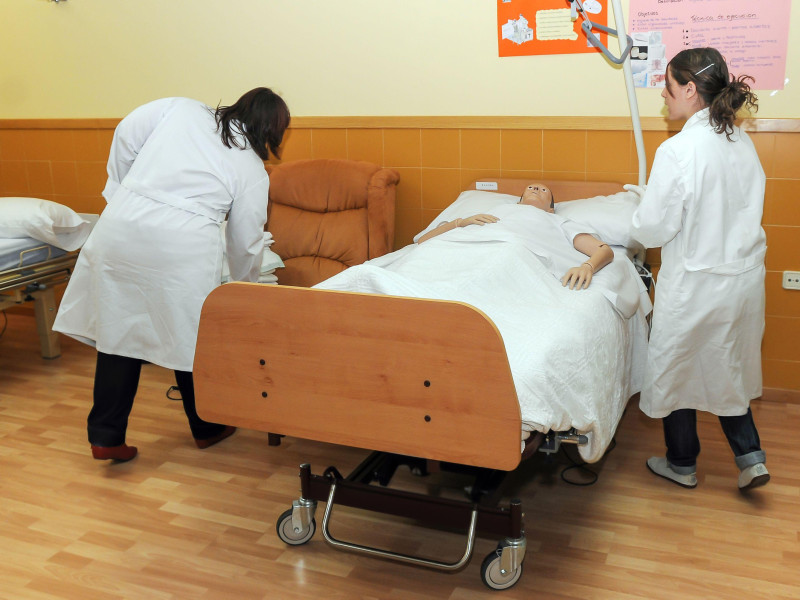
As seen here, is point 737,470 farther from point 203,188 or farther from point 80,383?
point 80,383

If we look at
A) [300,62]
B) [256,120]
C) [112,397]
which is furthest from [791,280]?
[112,397]

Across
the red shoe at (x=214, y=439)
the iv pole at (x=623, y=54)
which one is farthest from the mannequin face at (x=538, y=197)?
the red shoe at (x=214, y=439)

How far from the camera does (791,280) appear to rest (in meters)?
3.21

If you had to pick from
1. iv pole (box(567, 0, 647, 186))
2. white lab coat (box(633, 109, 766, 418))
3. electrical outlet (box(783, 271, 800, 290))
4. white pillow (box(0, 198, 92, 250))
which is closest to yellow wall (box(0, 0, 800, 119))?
iv pole (box(567, 0, 647, 186))

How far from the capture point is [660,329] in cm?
249

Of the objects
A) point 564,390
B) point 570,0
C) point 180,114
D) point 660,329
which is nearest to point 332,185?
point 180,114

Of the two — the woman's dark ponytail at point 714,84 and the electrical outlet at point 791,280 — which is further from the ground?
the woman's dark ponytail at point 714,84

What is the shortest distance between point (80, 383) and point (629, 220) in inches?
98.3

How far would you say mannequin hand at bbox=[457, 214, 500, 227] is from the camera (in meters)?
2.96

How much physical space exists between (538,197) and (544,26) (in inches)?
29.0

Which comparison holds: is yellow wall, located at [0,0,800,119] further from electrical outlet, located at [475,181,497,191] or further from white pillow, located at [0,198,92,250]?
white pillow, located at [0,198,92,250]

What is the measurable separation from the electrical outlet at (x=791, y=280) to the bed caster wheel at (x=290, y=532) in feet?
7.02

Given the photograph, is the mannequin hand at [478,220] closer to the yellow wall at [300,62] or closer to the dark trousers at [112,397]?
the yellow wall at [300,62]

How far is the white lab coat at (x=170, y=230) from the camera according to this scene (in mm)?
2625
